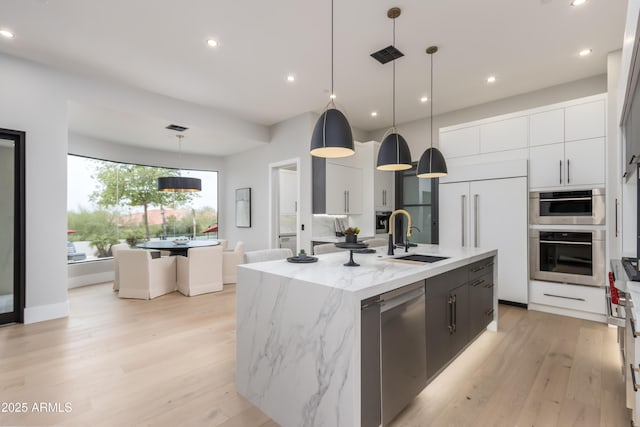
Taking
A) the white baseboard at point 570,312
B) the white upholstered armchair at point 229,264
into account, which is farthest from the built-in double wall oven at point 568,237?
the white upholstered armchair at point 229,264

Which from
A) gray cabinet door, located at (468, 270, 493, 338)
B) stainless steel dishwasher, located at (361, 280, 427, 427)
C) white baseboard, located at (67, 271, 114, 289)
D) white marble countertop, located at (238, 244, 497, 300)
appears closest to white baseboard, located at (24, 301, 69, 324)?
white baseboard, located at (67, 271, 114, 289)

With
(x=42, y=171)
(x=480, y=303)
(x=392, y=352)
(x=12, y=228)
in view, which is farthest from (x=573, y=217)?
(x=12, y=228)

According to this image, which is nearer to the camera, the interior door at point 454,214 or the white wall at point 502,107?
the white wall at point 502,107

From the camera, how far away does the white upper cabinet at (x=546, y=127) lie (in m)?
3.78

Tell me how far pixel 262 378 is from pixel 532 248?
375cm

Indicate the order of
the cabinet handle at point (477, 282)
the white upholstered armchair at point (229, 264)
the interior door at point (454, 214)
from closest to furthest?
the cabinet handle at point (477, 282) < the interior door at point (454, 214) < the white upholstered armchair at point (229, 264)

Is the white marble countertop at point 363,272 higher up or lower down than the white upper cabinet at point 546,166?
lower down

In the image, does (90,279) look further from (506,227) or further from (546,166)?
(546,166)

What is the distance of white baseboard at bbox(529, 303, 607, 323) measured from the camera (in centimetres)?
352

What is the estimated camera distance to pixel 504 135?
4.17m

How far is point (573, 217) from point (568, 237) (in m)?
0.25

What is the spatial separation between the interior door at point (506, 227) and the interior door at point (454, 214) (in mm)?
109

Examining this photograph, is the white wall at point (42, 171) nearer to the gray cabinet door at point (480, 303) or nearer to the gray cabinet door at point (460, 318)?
the gray cabinet door at point (460, 318)

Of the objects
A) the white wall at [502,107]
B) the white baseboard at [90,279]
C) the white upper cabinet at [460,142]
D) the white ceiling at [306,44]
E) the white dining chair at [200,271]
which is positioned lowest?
the white baseboard at [90,279]
